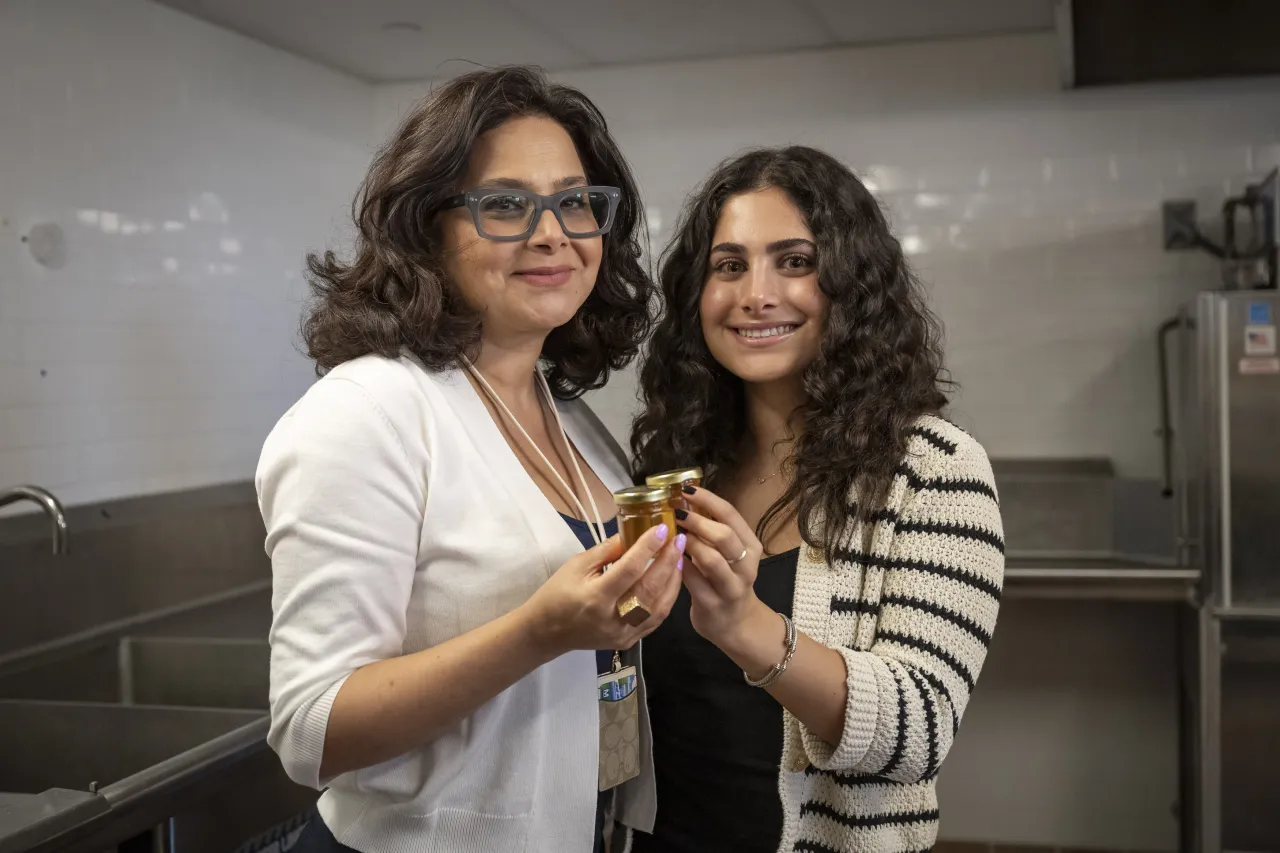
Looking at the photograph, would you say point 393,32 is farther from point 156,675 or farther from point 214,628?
point 156,675

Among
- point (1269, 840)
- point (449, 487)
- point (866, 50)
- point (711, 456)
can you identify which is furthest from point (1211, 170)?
point (449, 487)

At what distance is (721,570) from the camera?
1.22m

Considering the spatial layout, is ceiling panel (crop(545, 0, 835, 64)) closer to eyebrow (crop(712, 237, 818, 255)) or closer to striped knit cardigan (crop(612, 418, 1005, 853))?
eyebrow (crop(712, 237, 818, 255))

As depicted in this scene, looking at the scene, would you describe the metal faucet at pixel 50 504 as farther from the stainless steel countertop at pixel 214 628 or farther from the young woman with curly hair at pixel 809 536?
the young woman with curly hair at pixel 809 536

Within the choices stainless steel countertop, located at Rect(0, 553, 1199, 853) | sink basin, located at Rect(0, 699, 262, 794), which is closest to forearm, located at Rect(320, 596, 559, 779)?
stainless steel countertop, located at Rect(0, 553, 1199, 853)

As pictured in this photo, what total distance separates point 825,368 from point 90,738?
5.63 feet

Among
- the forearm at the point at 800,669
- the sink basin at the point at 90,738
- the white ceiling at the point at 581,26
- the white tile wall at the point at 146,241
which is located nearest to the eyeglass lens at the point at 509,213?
the forearm at the point at 800,669

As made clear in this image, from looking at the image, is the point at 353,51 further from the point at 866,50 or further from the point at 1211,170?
the point at 1211,170

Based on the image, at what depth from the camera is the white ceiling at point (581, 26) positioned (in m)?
3.50

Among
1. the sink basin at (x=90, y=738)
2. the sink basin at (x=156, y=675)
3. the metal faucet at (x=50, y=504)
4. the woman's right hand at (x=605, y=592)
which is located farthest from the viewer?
the sink basin at (x=156, y=675)

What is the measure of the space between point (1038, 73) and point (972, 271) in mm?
723

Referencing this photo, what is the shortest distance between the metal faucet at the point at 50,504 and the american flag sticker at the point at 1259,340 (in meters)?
3.01

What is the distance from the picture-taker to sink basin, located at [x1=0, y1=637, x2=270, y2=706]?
8.66 feet

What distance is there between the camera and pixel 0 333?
9.23 ft
